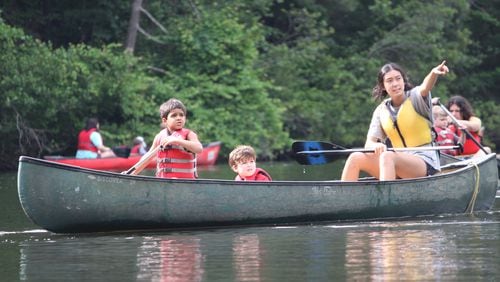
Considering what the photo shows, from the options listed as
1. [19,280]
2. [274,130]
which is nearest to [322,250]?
[19,280]

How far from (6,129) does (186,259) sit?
15.1 m

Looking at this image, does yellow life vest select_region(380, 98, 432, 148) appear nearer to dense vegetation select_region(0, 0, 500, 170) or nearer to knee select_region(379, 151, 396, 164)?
knee select_region(379, 151, 396, 164)

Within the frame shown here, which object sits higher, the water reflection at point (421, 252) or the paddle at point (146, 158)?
the paddle at point (146, 158)

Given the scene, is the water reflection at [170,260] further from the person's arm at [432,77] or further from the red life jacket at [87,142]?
the red life jacket at [87,142]

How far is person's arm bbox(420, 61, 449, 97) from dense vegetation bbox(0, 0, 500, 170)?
1259 centimetres

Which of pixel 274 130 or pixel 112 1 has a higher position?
pixel 112 1

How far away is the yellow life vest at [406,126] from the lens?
11969 mm

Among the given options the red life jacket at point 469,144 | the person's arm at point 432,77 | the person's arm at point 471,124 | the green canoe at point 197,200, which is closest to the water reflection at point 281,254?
the green canoe at point 197,200

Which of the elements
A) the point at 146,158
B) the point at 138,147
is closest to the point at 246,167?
the point at 146,158

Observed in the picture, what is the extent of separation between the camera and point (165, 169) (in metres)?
11.4

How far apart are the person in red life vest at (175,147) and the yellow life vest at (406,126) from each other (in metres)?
1.74

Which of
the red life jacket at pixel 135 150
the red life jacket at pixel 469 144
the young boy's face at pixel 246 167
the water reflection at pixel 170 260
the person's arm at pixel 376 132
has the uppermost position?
the red life jacket at pixel 135 150

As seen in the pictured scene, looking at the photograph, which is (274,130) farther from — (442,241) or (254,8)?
(442,241)

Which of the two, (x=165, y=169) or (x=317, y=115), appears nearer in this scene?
(x=165, y=169)
